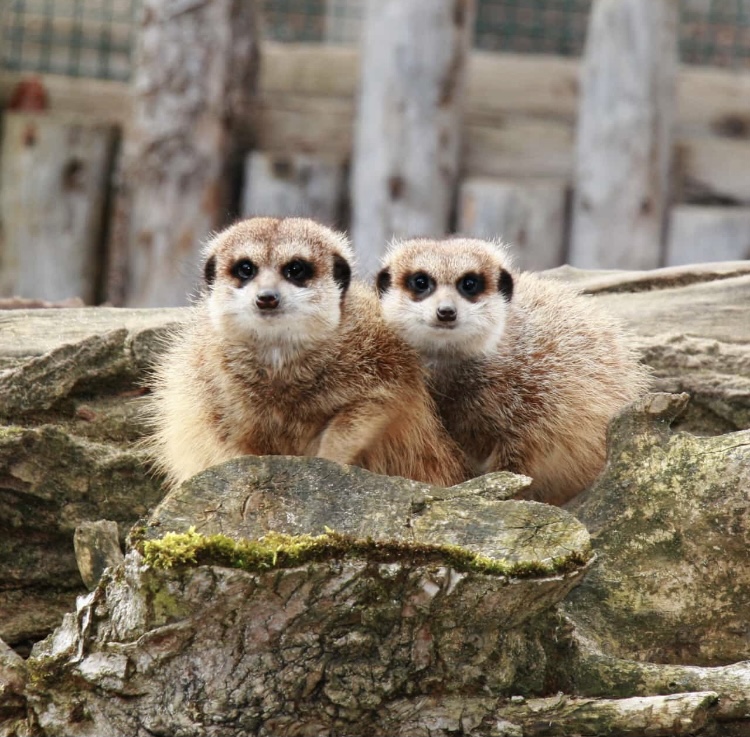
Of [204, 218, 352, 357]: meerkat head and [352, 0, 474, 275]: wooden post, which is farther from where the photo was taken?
[352, 0, 474, 275]: wooden post

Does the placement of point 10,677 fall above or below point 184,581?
below

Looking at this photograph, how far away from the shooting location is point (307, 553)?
8.12ft

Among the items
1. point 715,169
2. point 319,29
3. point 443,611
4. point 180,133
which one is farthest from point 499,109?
point 443,611

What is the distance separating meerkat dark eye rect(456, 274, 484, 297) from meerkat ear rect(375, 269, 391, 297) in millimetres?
219

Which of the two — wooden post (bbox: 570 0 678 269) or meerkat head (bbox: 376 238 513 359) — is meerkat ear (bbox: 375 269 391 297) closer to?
meerkat head (bbox: 376 238 513 359)

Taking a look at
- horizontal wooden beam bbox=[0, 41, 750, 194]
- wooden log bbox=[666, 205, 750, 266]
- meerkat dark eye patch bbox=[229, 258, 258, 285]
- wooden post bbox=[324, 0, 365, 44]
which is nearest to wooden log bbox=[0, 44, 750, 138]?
horizontal wooden beam bbox=[0, 41, 750, 194]

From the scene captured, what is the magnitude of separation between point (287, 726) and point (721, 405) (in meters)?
2.14

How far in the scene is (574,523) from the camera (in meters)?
2.64

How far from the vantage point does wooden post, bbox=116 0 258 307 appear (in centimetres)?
677

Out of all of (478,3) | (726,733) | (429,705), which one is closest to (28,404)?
(429,705)

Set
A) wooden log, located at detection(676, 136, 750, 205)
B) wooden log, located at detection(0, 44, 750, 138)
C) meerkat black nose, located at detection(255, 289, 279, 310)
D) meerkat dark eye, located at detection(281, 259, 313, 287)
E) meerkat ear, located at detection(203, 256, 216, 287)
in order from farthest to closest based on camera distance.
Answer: wooden log, located at detection(0, 44, 750, 138) < wooden log, located at detection(676, 136, 750, 205) < meerkat ear, located at detection(203, 256, 216, 287) < meerkat dark eye, located at detection(281, 259, 313, 287) < meerkat black nose, located at detection(255, 289, 279, 310)

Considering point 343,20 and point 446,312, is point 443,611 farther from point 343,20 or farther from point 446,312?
point 343,20

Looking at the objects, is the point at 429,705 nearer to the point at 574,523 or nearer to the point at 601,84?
the point at 574,523

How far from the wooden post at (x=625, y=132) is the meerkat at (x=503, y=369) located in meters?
3.28
